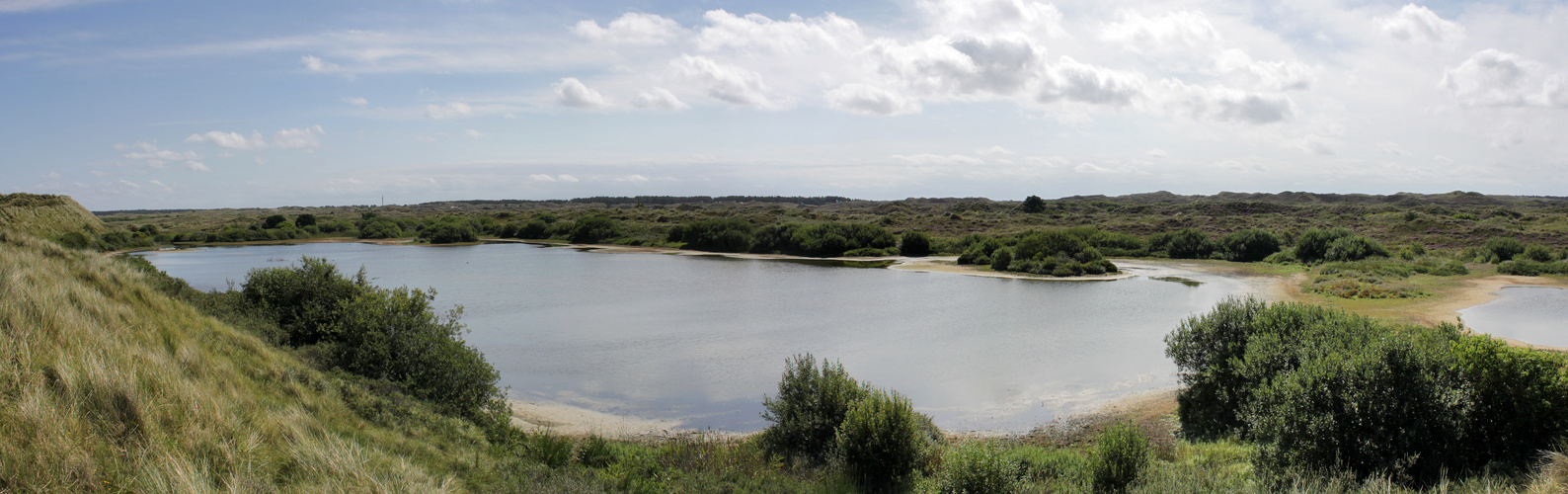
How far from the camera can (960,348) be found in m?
15.1

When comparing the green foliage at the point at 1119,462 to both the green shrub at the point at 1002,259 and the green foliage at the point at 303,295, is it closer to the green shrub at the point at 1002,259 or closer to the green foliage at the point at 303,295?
the green foliage at the point at 303,295

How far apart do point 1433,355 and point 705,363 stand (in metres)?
10.5

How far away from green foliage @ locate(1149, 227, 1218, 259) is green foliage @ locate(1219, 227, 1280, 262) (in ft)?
4.14

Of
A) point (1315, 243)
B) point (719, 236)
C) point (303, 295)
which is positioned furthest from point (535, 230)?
point (1315, 243)

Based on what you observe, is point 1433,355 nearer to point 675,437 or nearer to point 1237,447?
point 1237,447

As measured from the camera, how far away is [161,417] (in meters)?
3.93

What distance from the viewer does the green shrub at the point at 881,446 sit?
727 cm

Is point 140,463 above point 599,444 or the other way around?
above

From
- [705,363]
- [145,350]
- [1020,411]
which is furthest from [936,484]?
[705,363]

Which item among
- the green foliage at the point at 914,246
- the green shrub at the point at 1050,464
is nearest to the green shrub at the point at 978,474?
the green shrub at the point at 1050,464

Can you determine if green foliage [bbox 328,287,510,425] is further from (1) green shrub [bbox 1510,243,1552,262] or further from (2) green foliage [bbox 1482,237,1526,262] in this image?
(2) green foliage [bbox 1482,237,1526,262]

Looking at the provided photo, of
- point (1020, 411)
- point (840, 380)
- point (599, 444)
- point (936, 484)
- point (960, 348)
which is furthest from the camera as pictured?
point (960, 348)

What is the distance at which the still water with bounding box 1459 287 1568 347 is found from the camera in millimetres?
15141

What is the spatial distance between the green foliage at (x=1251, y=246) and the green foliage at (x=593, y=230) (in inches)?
1661
